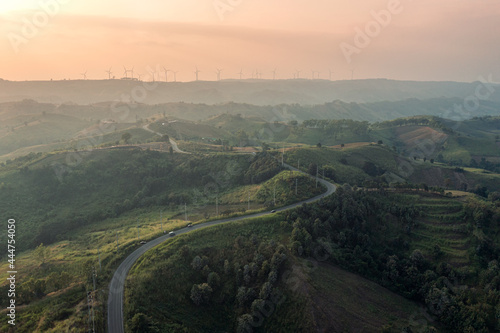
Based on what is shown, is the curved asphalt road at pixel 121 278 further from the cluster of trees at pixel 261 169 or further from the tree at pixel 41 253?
the cluster of trees at pixel 261 169

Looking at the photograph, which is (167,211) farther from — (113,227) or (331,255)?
(331,255)

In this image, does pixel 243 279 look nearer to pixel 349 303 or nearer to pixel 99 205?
pixel 349 303

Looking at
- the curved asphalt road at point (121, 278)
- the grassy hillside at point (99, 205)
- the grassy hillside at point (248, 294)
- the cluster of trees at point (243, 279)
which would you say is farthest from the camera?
the cluster of trees at point (243, 279)

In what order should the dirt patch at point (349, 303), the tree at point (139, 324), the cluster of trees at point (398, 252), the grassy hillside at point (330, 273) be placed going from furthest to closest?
the cluster of trees at point (398, 252) < the grassy hillside at point (330, 273) < the dirt patch at point (349, 303) < the tree at point (139, 324)

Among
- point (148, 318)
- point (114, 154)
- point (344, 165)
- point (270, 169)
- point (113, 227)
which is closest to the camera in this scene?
point (148, 318)

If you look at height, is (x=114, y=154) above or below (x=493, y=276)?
above

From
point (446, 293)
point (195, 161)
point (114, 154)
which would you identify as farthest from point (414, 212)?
point (114, 154)

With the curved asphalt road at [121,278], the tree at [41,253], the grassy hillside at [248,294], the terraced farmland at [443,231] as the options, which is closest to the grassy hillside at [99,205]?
the tree at [41,253]
